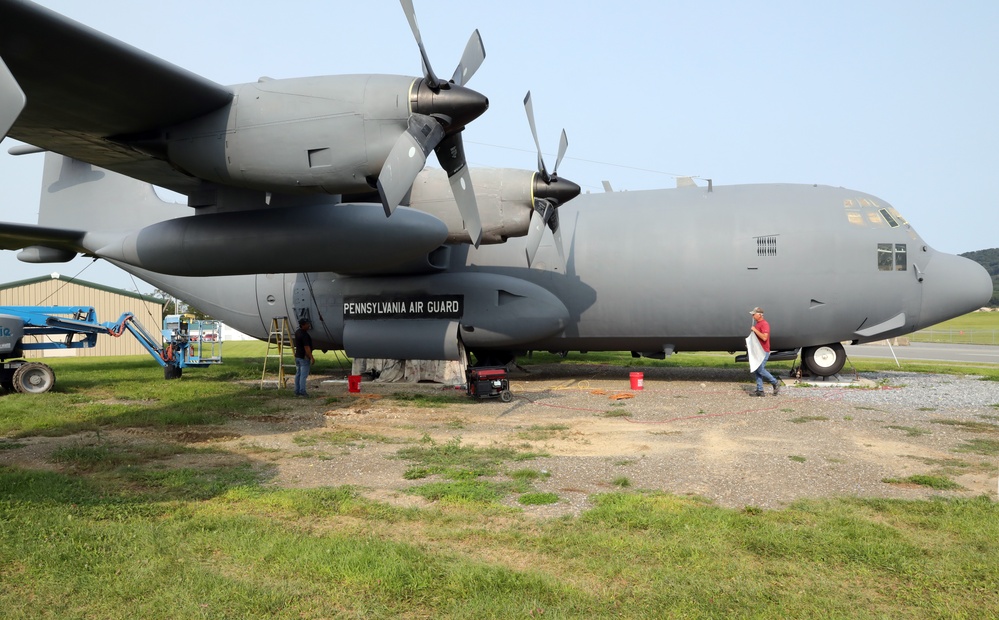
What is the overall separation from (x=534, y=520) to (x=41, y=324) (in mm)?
13821

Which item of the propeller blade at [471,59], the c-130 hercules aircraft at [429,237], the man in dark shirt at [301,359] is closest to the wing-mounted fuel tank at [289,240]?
the c-130 hercules aircraft at [429,237]

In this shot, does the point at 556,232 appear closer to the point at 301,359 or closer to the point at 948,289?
the point at 301,359

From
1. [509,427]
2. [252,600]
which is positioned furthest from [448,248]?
[252,600]

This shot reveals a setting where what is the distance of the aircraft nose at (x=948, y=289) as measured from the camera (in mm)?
13648

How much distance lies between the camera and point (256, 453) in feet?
26.5

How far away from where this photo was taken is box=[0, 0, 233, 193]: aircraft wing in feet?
20.8

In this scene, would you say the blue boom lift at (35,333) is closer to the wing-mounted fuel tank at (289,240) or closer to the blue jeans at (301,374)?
the blue jeans at (301,374)

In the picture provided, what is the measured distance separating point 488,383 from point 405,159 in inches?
234

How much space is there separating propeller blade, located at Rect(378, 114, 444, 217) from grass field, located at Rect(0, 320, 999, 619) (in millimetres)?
3308

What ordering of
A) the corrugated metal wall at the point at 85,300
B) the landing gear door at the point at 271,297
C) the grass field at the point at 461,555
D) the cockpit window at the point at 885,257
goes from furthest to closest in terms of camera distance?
the corrugated metal wall at the point at 85,300, the landing gear door at the point at 271,297, the cockpit window at the point at 885,257, the grass field at the point at 461,555

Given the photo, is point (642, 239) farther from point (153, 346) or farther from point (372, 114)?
point (153, 346)

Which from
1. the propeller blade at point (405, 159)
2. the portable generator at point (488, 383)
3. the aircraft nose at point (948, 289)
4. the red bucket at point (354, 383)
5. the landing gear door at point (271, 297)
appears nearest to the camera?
the propeller blade at point (405, 159)

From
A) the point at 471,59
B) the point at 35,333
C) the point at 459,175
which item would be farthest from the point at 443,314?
the point at 35,333

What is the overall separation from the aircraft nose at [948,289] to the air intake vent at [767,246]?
309 centimetres
